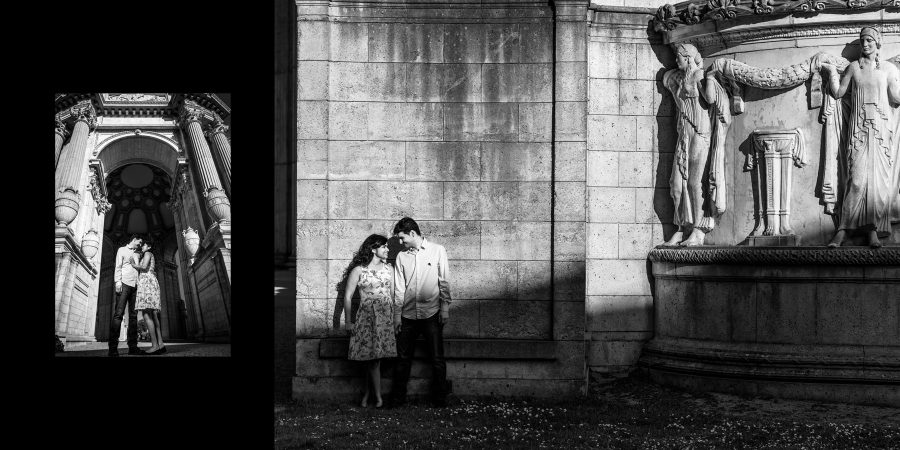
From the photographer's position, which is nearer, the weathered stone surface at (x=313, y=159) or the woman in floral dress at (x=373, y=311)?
the woman in floral dress at (x=373, y=311)

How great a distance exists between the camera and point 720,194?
1255cm

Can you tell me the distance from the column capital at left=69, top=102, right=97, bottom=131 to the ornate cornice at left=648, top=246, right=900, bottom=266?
7092 millimetres

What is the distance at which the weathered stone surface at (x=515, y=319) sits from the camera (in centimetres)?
1236

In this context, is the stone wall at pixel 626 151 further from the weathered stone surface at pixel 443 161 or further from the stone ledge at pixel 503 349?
the weathered stone surface at pixel 443 161

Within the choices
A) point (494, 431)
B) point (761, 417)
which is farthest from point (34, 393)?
point (761, 417)

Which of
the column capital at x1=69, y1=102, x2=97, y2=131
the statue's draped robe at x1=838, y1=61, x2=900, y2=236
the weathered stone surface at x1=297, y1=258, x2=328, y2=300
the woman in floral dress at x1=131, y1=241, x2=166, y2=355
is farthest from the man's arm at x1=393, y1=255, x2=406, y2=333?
the statue's draped robe at x1=838, y1=61, x2=900, y2=236

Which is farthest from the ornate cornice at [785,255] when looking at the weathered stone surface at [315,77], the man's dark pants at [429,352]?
the weathered stone surface at [315,77]

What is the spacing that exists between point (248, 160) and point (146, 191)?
5.18 m

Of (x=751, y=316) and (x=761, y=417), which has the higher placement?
(x=751, y=316)

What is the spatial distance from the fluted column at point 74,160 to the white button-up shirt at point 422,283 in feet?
12.0

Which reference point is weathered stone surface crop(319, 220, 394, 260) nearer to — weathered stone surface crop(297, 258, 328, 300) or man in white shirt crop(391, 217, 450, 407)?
weathered stone surface crop(297, 258, 328, 300)

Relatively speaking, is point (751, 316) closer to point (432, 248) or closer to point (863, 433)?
point (863, 433)

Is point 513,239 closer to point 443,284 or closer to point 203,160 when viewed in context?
point 443,284

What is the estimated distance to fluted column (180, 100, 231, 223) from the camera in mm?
7972
